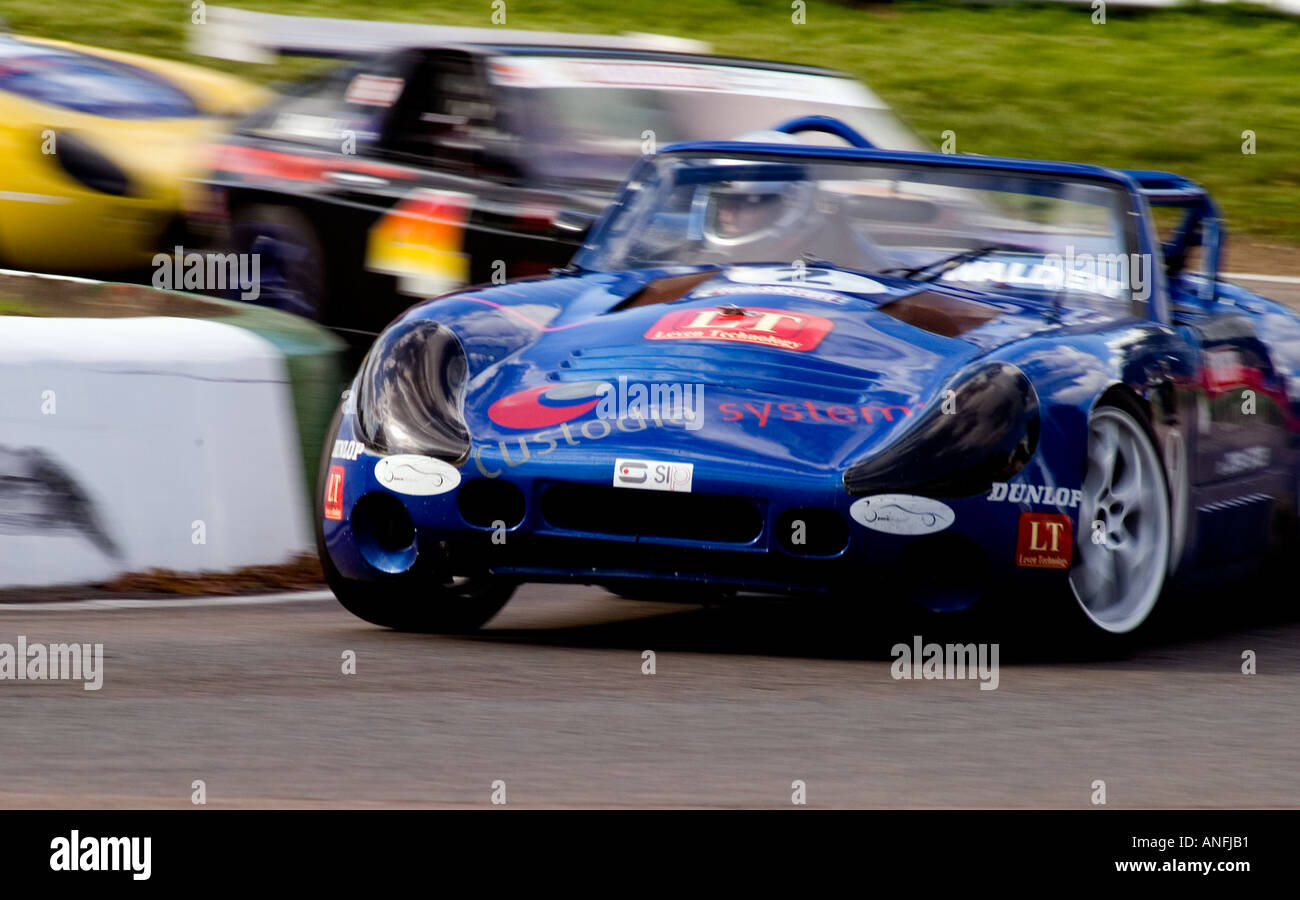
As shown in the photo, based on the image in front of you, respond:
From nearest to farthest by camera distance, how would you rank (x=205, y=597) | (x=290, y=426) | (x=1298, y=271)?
1. (x=205, y=597)
2. (x=290, y=426)
3. (x=1298, y=271)

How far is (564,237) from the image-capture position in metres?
8.23

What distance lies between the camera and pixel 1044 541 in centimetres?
529

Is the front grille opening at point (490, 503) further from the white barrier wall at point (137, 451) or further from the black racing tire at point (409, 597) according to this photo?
the white barrier wall at point (137, 451)

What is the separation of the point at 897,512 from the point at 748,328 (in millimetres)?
624

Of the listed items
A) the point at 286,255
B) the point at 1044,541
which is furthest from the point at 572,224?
the point at 1044,541

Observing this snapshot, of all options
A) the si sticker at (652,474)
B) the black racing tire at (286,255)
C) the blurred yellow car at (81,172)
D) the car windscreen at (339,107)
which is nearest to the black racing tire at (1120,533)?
the si sticker at (652,474)

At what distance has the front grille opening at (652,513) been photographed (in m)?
5.27

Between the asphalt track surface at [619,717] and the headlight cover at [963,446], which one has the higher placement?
the headlight cover at [963,446]

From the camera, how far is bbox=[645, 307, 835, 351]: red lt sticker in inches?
218

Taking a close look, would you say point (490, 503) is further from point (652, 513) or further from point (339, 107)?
point (339, 107)

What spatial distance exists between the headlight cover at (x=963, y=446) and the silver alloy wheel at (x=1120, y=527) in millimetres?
214

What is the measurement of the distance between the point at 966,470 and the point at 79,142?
613 centimetres
